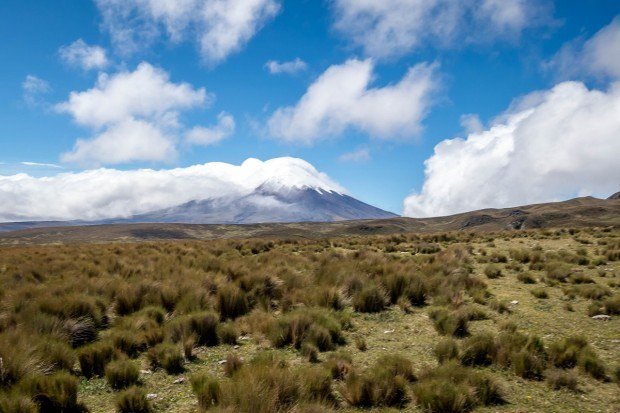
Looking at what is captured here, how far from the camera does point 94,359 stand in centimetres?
704

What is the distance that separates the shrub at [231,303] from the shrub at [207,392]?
4456 millimetres

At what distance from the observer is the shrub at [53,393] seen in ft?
18.0

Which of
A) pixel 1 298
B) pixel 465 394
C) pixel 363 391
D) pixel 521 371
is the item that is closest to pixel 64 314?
pixel 1 298

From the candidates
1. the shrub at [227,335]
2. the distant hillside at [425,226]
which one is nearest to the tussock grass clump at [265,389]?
the shrub at [227,335]

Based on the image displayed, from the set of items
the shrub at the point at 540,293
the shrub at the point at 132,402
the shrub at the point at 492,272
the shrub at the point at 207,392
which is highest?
the shrub at the point at 492,272

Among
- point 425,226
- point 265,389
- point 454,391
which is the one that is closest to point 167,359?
point 265,389

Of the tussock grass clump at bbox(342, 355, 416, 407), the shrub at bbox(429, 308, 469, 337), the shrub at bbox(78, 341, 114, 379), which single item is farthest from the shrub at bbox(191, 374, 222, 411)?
the shrub at bbox(429, 308, 469, 337)

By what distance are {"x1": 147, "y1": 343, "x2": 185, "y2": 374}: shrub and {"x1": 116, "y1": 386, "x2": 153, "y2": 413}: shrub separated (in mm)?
1273

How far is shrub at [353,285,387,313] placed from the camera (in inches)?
431

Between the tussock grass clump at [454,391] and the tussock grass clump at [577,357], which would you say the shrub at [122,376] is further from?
the tussock grass clump at [577,357]

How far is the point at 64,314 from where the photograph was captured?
9141 mm

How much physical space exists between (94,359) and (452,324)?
7.61 m

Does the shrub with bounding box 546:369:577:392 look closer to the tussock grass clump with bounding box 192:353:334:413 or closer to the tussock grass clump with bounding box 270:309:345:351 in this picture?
the tussock grass clump with bounding box 192:353:334:413

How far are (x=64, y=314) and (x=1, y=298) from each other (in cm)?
342
